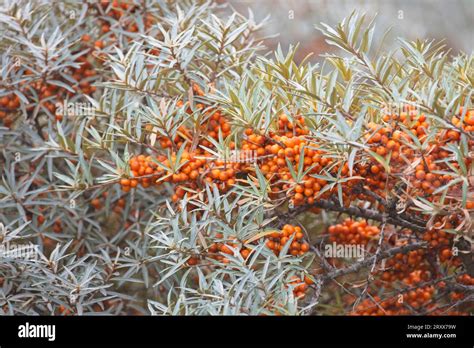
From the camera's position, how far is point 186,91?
1533mm

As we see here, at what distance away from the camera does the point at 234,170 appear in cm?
140

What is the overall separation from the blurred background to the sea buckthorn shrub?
6.87 feet

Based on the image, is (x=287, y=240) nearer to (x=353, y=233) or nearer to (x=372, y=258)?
(x=372, y=258)

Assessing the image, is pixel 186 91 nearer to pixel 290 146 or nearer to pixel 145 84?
pixel 145 84

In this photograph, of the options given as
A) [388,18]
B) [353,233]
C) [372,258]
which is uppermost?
[388,18]

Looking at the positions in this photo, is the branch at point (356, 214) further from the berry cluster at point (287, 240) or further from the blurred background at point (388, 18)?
the blurred background at point (388, 18)

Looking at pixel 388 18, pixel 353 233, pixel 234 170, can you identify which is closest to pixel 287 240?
pixel 234 170

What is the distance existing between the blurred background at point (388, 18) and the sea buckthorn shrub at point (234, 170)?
6.87 ft

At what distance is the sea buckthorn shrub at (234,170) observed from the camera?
1258 millimetres

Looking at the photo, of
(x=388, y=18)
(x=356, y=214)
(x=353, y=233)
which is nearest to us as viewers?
(x=356, y=214)

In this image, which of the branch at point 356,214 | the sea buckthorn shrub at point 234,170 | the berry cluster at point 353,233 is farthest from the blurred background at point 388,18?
the branch at point 356,214

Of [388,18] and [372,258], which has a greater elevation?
[388,18]

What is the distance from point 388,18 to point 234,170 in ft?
9.55
